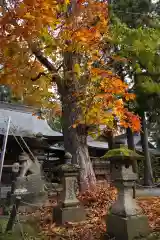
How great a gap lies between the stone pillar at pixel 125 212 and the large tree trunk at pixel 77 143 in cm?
330

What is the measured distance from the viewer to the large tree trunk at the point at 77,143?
8.91 m

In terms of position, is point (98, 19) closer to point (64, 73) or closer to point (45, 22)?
point (64, 73)

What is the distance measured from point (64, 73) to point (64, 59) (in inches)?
22.1

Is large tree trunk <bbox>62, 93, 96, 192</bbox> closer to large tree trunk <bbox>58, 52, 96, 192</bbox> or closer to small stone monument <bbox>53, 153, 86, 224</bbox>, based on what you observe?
large tree trunk <bbox>58, 52, 96, 192</bbox>

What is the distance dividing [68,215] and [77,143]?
3033mm

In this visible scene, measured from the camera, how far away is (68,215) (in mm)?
6555

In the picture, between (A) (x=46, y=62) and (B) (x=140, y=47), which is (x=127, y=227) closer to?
(A) (x=46, y=62)

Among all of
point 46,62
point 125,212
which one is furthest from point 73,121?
point 125,212

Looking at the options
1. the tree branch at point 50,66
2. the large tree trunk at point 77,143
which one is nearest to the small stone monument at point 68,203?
the large tree trunk at point 77,143

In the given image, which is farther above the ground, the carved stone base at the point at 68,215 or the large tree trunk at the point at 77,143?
the large tree trunk at the point at 77,143

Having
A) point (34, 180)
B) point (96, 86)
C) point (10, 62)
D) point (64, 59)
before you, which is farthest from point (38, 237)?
point (64, 59)

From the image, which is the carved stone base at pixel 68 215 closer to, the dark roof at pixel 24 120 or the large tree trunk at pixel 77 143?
the large tree trunk at pixel 77 143

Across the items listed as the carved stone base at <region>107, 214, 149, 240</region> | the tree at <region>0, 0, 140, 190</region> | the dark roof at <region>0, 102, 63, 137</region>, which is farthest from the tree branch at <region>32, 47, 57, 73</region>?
the dark roof at <region>0, 102, 63, 137</region>

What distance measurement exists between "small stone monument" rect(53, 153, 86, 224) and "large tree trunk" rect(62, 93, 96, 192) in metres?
1.82
